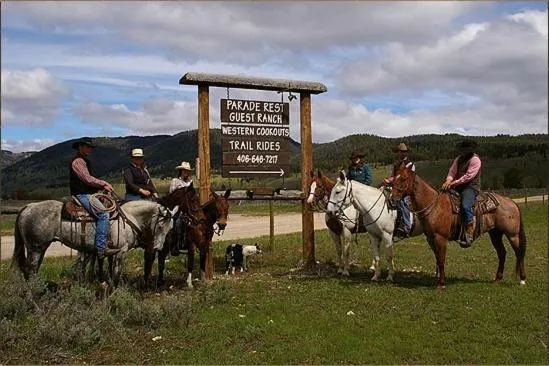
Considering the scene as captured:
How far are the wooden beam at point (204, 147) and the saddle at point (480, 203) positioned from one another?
5.61m

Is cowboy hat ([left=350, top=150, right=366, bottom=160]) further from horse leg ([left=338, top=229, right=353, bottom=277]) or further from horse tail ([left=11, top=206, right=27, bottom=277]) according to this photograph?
horse tail ([left=11, top=206, right=27, bottom=277])

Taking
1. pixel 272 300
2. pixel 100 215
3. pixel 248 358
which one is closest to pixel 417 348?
pixel 248 358

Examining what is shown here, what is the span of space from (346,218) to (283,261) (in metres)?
3.32

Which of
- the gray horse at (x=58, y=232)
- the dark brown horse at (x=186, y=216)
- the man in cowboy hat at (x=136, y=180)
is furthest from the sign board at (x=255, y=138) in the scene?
the gray horse at (x=58, y=232)

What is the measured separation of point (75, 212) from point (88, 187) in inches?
25.3

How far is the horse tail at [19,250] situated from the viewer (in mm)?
9622

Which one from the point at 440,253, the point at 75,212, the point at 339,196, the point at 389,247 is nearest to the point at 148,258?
the point at 75,212

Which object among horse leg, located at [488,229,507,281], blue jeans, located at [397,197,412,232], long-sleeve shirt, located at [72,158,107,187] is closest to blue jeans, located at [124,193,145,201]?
long-sleeve shirt, located at [72,158,107,187]

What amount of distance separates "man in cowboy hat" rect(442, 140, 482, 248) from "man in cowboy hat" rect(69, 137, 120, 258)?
7.19m

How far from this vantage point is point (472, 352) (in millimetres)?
7238

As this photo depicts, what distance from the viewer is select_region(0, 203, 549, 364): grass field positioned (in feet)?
23.1

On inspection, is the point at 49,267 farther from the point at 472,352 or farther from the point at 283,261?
the point at 472,352

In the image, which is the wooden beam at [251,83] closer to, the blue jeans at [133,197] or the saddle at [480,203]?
the blue jeans at [133,197]

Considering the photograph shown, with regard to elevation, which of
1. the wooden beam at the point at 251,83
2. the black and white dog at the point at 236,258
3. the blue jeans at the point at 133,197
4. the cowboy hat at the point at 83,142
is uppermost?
the wooden beam at the point at 251,83
